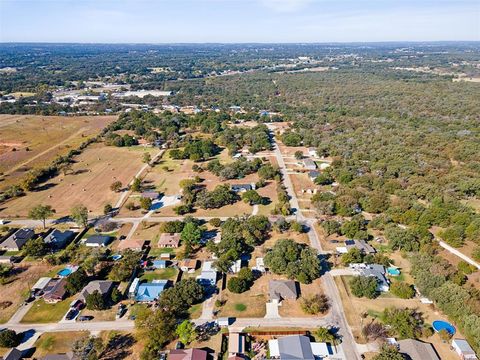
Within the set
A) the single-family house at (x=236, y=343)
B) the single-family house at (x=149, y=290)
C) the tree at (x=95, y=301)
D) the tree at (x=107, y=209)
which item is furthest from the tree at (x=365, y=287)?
the tree at (x=107, y=209)

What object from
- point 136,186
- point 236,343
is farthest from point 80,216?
point 236,343

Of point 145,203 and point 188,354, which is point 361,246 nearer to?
point 188,354

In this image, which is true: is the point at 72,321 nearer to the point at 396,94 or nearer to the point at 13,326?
the point at 13,326

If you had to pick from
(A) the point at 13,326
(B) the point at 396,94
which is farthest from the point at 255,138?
(B) the point at 396,94

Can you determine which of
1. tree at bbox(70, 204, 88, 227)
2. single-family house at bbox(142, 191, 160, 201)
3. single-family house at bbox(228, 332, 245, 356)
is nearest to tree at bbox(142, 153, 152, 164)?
single-family house at bbox(142, 191, 160, 201)

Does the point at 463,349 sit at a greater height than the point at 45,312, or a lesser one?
greater

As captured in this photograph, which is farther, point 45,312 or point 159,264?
point 159,264
